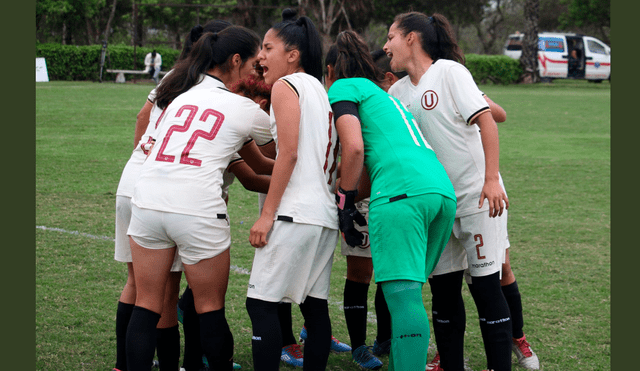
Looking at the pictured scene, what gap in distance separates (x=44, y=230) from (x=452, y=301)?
15.7 ft

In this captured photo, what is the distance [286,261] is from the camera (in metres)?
2.98

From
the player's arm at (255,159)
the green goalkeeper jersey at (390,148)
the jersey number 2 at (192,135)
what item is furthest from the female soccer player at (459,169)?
the jersey number 2 at (192,135)

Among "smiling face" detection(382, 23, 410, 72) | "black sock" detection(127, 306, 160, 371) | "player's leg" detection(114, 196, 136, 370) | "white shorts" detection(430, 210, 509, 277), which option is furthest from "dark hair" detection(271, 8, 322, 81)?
"black sock" detection(127, 306, 160, 371)

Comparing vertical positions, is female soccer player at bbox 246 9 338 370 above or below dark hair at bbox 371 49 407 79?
below

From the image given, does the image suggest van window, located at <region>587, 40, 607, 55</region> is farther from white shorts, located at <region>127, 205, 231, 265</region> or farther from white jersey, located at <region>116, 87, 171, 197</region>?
white shorts, located at <region>127, 205, 231, 265</region>

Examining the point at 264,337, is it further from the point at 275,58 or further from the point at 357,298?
the point at 275,58

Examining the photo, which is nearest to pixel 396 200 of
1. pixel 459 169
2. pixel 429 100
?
pixel 459 169

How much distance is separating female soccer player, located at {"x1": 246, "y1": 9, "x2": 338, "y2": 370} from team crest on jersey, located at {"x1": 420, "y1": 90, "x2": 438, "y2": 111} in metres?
0.53

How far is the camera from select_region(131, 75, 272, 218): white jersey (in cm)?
298

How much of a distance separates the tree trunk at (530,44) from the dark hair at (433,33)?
29.8 metres

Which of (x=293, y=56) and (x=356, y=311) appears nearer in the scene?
(x=293, y=56)

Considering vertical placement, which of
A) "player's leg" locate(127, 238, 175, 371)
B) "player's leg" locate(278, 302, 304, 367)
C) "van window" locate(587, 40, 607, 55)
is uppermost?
"van window" locate(587, 40, 607, 55)

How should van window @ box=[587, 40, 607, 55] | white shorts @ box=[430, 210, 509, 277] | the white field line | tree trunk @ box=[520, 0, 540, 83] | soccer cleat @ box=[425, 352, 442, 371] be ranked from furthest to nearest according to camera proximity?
van window @ box=[587, 40, 607, 55] → tree trunk @ box=[520, 0, 540, 83] → the white field line → soccer cleat @ box=[425, 352, 442, 371] → white shorts @ box=[430, 210, 509, 277]

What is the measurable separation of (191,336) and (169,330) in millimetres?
254
